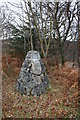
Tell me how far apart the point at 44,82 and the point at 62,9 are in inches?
180

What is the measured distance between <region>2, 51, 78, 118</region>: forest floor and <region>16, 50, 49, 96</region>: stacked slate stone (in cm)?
17

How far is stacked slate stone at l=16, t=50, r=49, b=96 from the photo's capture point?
477 cm

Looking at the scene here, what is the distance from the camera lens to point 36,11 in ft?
24.7

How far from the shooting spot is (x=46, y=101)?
427 centimetres

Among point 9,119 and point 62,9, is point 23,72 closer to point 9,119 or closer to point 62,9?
point 9,119

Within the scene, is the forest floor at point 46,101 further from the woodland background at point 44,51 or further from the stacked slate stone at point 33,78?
the stacked slate stone at point 33,78

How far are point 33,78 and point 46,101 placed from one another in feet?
2.75

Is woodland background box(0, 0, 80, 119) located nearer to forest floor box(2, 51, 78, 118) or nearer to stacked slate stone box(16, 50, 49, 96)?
forest floor box(2, 51, 78, 118)

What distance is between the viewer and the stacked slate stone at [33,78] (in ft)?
15.6

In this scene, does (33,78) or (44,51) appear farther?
(44,51)

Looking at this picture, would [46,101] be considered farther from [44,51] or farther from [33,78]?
[44,51]

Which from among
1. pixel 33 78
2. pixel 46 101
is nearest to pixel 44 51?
pixel 33 78

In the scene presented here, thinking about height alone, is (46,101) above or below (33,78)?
below

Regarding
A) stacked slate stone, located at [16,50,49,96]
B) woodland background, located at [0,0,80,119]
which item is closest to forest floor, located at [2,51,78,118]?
woodland background, located at [0,0,80,119]
